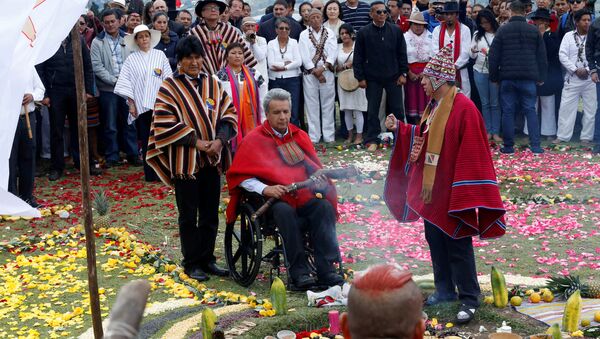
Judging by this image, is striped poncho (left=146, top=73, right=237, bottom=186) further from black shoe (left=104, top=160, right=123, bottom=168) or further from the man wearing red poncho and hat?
black shoe (left=104, top=160, right=123, bottom=168)

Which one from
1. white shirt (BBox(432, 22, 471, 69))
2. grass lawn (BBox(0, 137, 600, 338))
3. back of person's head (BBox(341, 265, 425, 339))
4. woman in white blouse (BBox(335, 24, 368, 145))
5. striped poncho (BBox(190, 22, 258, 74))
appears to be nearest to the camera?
back of person's head (BBox(341, 265, 425, 339))

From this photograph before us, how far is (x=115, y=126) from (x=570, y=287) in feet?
29.3

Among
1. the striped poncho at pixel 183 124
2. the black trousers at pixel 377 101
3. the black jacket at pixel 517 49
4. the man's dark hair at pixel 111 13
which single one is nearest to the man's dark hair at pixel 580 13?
the black jacket at pixel 517 49

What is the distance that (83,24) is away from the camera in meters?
14.7

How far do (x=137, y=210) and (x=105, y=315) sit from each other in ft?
13.5

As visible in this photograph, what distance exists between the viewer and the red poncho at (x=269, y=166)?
8.33 metres

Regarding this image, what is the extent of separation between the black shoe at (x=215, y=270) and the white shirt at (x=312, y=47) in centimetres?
744

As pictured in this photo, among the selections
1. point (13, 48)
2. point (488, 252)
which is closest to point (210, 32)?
point (488, 252)

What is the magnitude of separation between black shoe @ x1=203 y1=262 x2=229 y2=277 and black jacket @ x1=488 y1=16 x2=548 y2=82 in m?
7.44

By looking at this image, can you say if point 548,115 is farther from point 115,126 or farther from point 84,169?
point 84,169

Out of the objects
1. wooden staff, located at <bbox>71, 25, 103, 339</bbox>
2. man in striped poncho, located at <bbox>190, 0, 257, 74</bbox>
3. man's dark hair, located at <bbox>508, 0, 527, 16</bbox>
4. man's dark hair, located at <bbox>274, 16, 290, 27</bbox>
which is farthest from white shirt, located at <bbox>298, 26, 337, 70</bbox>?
wooden staff, located at <bbox>71, 25, 103, 339</bbox>

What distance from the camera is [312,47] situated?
15.9 metres

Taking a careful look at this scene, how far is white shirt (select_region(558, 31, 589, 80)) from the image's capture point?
1516 centimetres

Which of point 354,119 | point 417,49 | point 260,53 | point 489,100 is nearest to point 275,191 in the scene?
point 260,53
